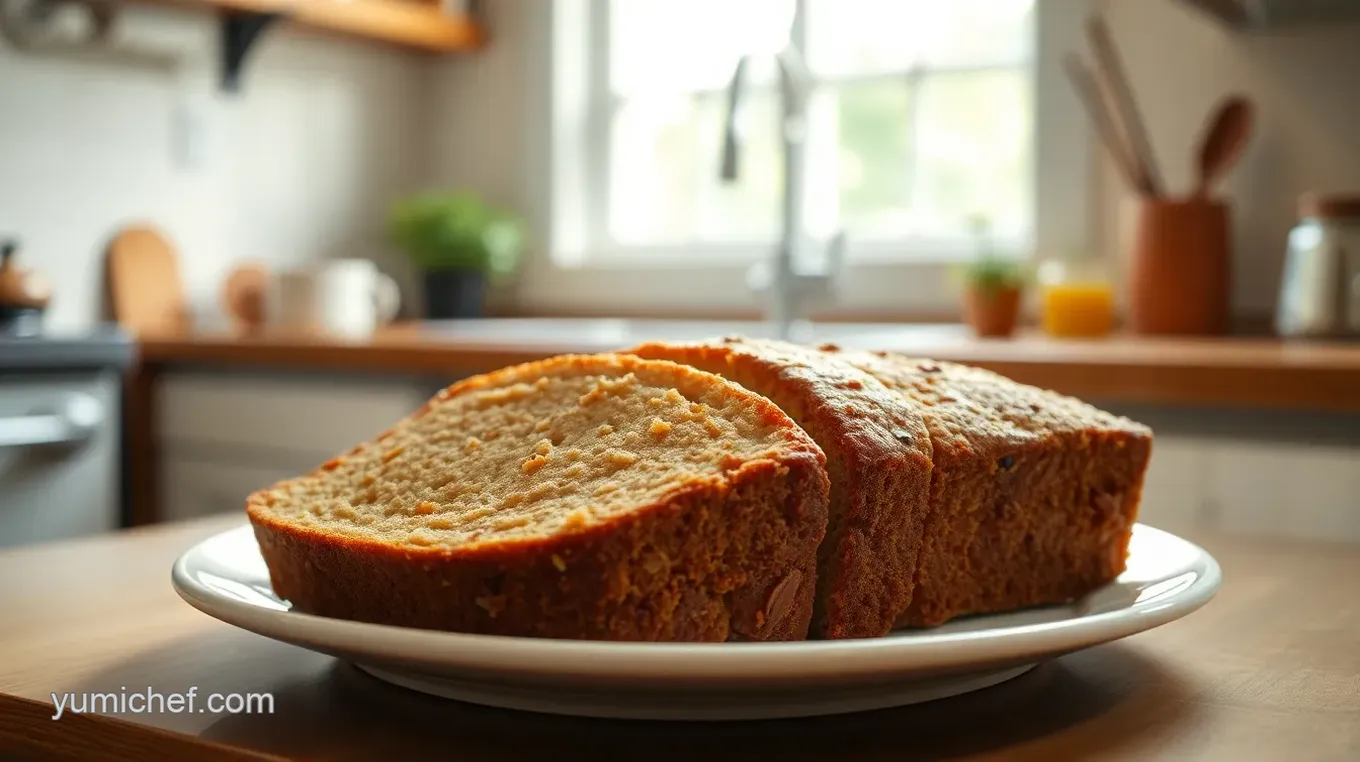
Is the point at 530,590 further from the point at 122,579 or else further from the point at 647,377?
the point at 122,579

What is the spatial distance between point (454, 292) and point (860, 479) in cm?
280

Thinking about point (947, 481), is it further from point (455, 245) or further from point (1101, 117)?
point (455, 245)

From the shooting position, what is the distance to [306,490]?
0.67m

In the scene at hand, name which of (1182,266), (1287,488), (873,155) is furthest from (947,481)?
(873,155)

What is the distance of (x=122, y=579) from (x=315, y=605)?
282 mm

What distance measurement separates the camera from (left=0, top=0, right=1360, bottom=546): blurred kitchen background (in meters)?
2.15

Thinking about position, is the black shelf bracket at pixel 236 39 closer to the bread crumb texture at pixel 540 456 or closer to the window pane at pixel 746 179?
the window pane at pixel 746 179

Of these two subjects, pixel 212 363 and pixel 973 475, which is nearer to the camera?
pixel 973 475

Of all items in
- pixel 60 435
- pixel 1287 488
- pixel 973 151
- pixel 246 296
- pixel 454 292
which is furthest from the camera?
pixel 454 292

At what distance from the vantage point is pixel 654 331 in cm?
286

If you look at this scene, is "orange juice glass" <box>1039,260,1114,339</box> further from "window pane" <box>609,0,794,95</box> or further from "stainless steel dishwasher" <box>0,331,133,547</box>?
"stainless steel dishwasher" <box>0,331,133,547</box>

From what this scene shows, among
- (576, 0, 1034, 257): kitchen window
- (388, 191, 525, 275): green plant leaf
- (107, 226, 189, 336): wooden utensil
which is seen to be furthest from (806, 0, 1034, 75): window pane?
(107, 226, 189, 336): wooden utensil

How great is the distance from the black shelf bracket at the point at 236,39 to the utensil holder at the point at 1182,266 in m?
1.86

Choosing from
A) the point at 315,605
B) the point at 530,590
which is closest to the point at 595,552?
the point at 530,590
